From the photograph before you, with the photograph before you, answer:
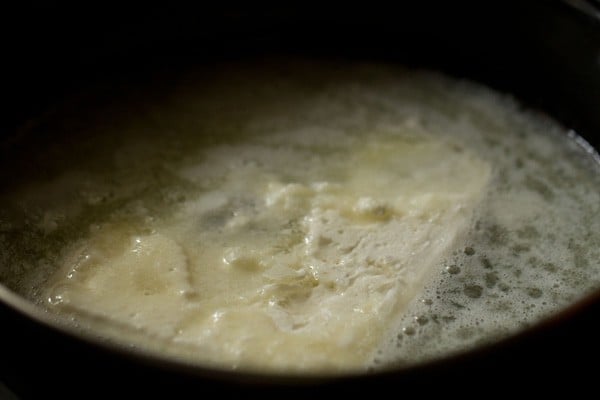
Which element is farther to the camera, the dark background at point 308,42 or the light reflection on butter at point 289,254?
the dark background at point 308,42

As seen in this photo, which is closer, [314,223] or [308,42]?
[314,223]

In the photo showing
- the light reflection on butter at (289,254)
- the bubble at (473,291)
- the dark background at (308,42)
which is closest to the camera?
the light reflection on butter at (289,254)

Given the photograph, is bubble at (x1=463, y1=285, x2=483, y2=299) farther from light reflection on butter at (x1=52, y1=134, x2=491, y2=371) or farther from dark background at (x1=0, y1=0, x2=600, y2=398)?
dark background at (x1=0, y1=0, x2=600, y2=398)

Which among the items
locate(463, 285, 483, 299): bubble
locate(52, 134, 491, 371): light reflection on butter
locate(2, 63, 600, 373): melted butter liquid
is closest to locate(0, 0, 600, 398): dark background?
locate(2, 63, 600, 373): melted butter liquid

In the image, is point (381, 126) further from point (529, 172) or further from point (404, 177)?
point (529, 172)

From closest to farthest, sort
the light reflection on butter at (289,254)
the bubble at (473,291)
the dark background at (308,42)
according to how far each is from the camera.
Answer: the light reflection on butter at (289,254), the bubble at (473,291), the dark background at (308,42)

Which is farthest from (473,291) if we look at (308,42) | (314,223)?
(308,42)

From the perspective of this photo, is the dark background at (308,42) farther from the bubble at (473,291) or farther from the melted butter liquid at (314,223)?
the bubble at (473,291)

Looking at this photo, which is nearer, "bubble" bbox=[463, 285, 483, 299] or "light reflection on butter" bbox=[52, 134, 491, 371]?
"light reflection on butter" bbox=[52, 134, 491, 371]

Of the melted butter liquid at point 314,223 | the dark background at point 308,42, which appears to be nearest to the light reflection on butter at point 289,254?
the melted butter liquid at point 314,223

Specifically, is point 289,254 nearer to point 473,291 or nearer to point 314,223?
point 314,223
